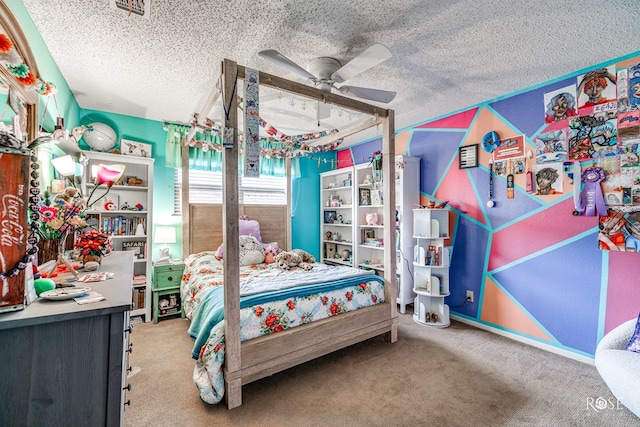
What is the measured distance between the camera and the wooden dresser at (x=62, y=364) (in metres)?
0.84

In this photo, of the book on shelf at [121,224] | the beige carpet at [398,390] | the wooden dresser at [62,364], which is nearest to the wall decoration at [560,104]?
the beige carpet at [398,390]

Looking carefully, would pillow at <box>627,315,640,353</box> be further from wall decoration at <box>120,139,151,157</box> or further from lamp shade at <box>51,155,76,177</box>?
wall decoration at <box>120,139,151,157</box>

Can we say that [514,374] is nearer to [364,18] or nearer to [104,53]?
[364,18]

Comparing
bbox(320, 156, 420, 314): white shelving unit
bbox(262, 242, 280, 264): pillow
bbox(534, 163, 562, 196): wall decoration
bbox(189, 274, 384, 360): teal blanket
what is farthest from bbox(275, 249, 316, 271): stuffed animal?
bbox(534, 163, 562, 196): wall decoration

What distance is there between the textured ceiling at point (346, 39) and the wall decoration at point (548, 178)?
84 centimetres

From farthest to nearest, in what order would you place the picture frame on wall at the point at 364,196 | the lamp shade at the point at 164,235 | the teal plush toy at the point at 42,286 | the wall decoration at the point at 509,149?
1. the picture frame on wall at the point at 364,196
2. the lamp shade at the point at 164,235
3. the wall decoration at the point at 509,149
4. the teal plush toy at the point at 42,286

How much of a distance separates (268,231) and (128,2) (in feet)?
11.0

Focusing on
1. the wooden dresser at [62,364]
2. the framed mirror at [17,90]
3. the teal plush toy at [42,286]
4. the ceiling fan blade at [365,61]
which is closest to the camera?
the wooden dresser at [62,364]

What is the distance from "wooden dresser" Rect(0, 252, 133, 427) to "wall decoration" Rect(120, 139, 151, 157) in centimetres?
303

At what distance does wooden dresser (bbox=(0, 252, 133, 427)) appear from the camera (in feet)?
2.74

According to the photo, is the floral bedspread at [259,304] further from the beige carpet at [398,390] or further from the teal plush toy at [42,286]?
the teal plush toy at [42,286]

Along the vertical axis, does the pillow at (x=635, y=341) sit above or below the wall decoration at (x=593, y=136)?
below

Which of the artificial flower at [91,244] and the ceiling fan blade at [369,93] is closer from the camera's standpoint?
the artificial flower at [91,244]

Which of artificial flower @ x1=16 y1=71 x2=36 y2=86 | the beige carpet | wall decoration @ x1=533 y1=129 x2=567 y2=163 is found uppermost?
artificial flower @ x1=16 y1=71 x2=36 y2=86
